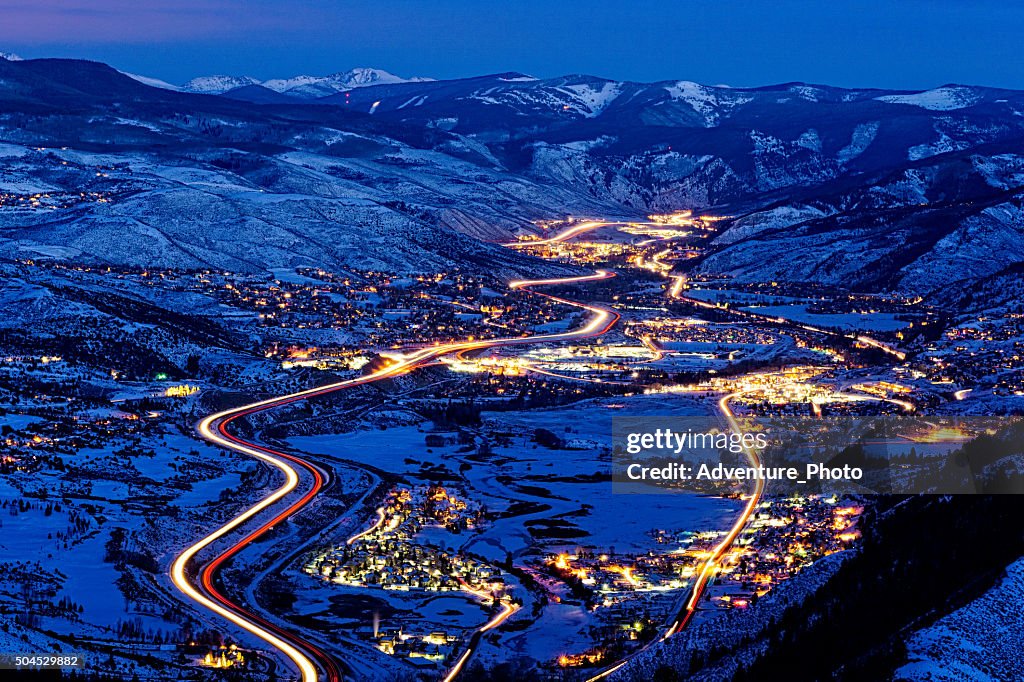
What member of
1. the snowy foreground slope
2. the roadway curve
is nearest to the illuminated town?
the snowy foreground slope

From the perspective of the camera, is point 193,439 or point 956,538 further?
point 193,439

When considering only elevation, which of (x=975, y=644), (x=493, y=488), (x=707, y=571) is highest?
(x=975, y=644)

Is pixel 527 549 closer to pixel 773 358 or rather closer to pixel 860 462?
pixel 860 462

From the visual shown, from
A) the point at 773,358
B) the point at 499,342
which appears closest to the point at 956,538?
the point at 773,358

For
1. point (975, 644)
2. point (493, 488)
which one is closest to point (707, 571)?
point (493, 488)

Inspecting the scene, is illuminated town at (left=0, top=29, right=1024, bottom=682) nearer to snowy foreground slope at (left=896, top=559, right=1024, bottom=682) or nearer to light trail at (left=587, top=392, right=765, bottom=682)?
snowy foreground slope at (left=896, top=559, right=1024, bottom=682)

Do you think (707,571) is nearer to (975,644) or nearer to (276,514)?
(975,644)
